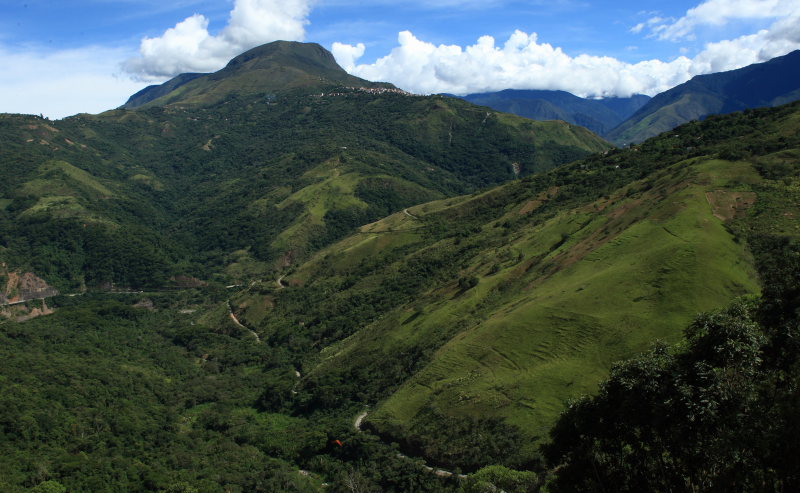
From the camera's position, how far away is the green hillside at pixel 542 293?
5950cm

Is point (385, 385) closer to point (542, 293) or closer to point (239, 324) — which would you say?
point (542, 293)

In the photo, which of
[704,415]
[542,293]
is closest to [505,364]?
[542,293]

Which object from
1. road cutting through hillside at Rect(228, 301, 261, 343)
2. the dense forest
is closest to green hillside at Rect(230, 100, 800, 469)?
the dense forest

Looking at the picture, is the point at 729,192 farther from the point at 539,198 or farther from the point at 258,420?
the point at 258,420

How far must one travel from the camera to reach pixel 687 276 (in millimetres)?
62344

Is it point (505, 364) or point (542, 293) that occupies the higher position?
point (542, 293)

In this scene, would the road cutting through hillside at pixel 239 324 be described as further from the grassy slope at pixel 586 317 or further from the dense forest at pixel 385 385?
the grassy slope at pixel 586 317

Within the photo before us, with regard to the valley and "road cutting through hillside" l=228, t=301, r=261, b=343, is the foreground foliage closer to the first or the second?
the valley

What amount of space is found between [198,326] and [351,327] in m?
51.6

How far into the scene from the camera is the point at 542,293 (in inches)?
2977

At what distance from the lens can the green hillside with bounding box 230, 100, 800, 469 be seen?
195 ft

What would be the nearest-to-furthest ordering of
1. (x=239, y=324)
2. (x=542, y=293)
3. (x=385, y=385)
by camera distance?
1. (x=542, y=293)
2. (x=385, y=385)
3. (x=239, y=324)

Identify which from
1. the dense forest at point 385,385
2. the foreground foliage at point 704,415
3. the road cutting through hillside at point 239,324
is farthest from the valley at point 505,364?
the road cutting through hillside at point 239,324

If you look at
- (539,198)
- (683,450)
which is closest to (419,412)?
(683,450)
